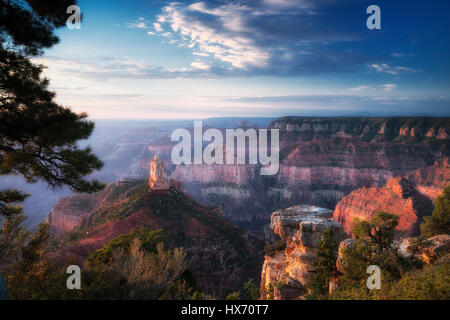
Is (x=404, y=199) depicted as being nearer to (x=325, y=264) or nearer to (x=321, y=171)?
(x=321, y=171)

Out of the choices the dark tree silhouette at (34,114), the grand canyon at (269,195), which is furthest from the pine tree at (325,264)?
the dark tree silhouette at (34,114)

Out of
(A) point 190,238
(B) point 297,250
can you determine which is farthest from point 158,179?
(B) point 297,250

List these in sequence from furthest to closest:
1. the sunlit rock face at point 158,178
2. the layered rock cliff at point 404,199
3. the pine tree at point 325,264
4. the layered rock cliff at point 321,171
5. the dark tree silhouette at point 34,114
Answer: the layered rock cliff at point 321,171, the layered rock cliff at point 404,199, the sunlit rock face at point 158,178, the pine tree at point 325,264, the dark tree silhouette at point 34,114

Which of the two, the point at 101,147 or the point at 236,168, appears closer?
the point at 236,168

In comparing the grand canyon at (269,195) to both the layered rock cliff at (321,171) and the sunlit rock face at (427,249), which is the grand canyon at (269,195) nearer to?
the layered rock cliff at (321,171)

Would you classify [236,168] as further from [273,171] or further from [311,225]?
[311,225]

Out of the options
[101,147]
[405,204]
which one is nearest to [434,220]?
[405,204]

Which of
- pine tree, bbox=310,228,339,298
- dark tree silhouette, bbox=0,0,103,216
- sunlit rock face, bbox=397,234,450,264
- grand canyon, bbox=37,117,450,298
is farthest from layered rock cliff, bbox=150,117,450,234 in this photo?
dark tree silhouette, bbox=0,0,103,216
